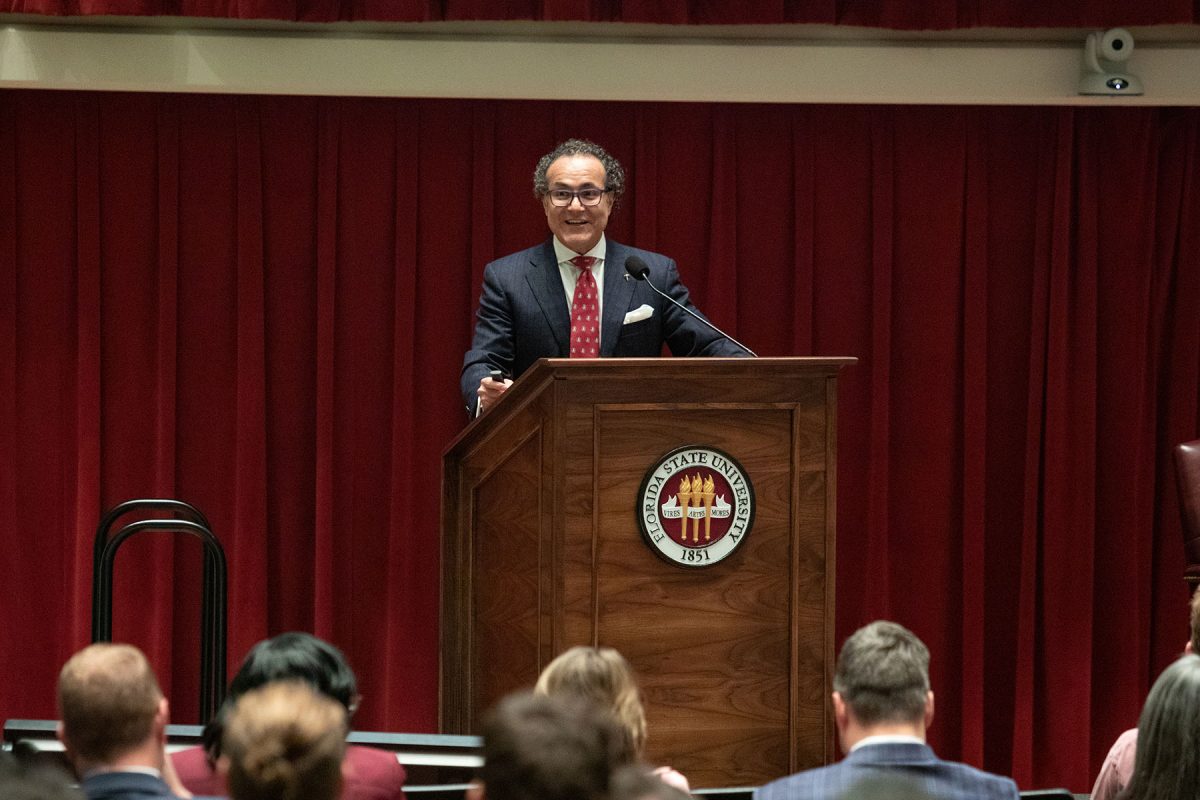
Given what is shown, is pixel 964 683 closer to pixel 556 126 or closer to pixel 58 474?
pixel 556 126

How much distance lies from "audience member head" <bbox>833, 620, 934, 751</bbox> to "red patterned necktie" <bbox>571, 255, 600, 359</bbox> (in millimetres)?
2024

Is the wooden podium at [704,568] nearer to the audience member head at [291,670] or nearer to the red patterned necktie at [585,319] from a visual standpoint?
the red patterned necktie at [585,319]

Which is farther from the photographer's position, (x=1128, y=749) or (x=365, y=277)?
(x=365, y=277)

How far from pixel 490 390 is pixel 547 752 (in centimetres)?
221

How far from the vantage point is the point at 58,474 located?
555cm

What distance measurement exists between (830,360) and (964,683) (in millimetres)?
2524

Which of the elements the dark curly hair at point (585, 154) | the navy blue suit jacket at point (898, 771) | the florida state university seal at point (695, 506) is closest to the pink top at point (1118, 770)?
the navy blue suit jacket at point (898, 771)

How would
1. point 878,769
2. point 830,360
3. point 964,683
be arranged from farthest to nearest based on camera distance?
1. point 964,683
2. point 830,360
3. point 878,769

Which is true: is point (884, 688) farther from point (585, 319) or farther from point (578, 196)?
point (578, 196)

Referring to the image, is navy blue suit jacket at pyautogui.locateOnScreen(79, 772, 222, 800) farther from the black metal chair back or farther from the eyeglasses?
the eyeglasses

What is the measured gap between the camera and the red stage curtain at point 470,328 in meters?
5.52

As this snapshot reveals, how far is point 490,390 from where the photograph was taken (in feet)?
13.0

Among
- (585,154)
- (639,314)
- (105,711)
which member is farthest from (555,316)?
(105,711)

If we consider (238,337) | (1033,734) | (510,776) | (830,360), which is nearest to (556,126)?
(238,337)
